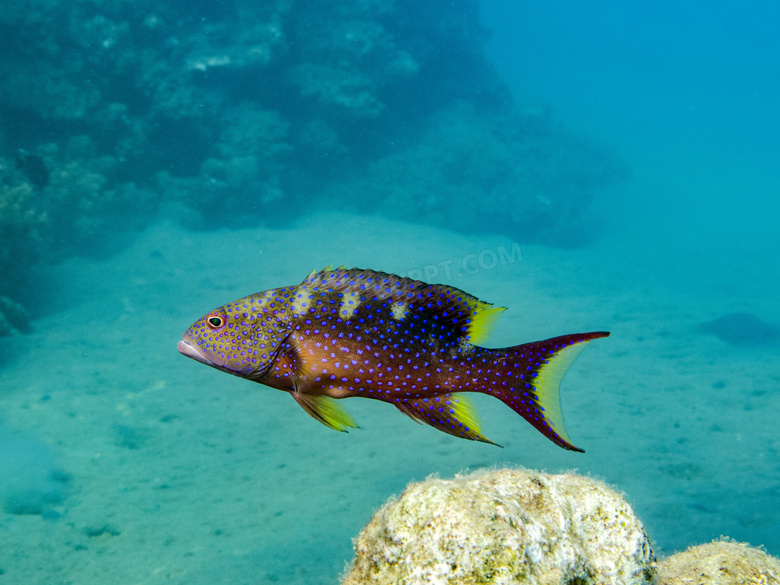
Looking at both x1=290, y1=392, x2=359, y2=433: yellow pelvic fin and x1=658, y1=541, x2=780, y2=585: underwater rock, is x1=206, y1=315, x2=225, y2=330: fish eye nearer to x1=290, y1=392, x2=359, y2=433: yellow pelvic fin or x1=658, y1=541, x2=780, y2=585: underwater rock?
x1=290, y1=392, x2=359, y2=433: yellow pelvic fin

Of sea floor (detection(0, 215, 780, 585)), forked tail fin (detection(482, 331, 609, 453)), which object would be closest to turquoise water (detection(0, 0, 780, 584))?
sea floor (detection(0, 215, 780, 585))

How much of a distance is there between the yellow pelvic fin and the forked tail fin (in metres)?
0.59

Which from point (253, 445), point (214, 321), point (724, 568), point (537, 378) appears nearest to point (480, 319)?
point (537, 378)

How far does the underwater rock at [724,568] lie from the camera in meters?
2.40

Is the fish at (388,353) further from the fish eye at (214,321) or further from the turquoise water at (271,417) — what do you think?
the turquoise water at (271,417)

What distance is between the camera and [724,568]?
251cm

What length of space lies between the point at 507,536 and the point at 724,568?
1.79 meters

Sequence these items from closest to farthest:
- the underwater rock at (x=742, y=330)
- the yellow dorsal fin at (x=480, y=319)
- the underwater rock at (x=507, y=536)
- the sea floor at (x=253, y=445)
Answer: the underwater rock at (x=507, y=536) < the yellow dorsal fin at (x=480, y=319) < the sea floor at (x=253, y=445) < the underwater rock at (x=742, y=330)

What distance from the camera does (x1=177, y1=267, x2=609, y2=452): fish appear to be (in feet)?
5.77

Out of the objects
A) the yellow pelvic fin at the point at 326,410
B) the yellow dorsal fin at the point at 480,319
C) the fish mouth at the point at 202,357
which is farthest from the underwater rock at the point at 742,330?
the fish mouth at the point at 202,357

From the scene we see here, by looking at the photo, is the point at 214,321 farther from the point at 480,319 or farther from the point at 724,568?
the point at 724,568

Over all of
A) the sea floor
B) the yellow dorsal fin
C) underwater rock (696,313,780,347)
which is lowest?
the sea floor

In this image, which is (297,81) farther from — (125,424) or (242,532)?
(242,532)

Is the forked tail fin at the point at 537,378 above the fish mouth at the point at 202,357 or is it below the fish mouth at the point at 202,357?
above
